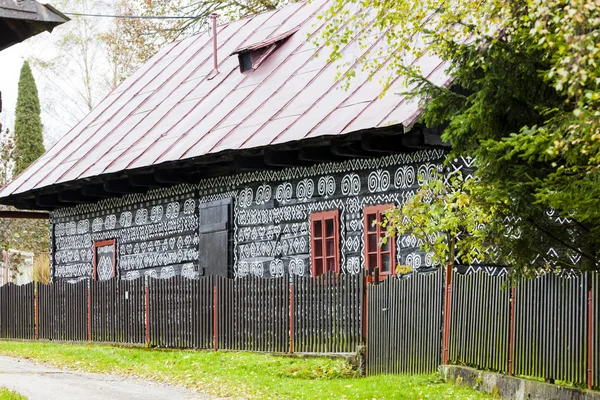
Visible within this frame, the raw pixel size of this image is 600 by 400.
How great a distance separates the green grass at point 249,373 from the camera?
12.9 meters

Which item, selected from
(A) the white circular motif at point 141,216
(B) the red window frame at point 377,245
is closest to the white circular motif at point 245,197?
(B) the red window frame at point 377,245

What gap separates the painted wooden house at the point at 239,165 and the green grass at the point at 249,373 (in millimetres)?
2664

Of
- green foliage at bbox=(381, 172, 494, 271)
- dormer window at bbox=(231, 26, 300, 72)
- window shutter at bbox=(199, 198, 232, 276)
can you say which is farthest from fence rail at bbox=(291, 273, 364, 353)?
dormer window at bbox=(231, 26, 300, 72)

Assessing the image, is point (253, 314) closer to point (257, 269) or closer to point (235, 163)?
point (257, 269)

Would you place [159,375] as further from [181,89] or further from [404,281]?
[181,89]

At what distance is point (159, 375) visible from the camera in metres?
15.7

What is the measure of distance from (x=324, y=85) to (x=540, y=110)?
9.43 m

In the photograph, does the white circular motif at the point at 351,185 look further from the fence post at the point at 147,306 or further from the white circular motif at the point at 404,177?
the fence post at the point at 147,306

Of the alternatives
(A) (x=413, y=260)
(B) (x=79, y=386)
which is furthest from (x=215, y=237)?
(B) (x=79, y=386)

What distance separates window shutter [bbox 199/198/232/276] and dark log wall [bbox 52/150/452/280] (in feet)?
0.22

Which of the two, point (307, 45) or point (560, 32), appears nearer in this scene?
point (560, 32)

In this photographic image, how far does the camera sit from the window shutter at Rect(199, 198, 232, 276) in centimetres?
2175

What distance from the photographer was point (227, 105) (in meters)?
22.2

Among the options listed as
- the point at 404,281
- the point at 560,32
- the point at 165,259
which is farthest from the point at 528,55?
the point at 165,259
